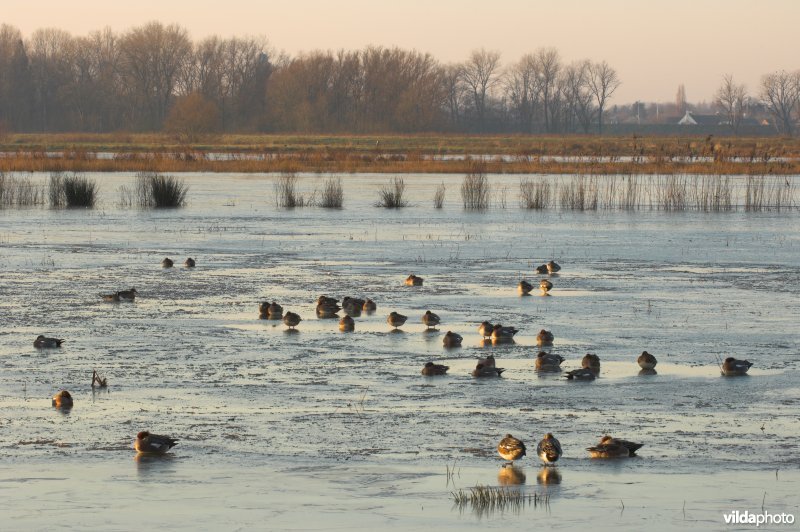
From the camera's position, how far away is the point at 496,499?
24.8ft

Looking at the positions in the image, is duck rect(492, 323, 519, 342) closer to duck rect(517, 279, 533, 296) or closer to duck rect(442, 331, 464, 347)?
duck rect(442, 331, 464, 347)

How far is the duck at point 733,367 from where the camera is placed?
1120cm

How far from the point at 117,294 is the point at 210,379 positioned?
5.13 m

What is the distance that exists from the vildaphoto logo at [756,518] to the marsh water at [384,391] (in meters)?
0.09

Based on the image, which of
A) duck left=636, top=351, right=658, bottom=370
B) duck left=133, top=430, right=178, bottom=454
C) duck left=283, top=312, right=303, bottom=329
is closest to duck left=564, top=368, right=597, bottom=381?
duck left=636, top=351, right=658, bottom=370

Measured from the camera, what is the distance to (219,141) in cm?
8438

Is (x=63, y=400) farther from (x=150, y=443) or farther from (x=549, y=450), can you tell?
(x=549, y=450)

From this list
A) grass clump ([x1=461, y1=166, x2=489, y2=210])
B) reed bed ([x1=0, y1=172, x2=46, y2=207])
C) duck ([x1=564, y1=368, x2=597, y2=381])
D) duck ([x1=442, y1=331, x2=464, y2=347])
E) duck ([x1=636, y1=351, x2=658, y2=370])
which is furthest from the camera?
reed bed ([x1=0, y1=172, x2=46, y2=207])

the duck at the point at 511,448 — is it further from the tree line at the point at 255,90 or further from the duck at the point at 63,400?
the tree line at the point at 255,90

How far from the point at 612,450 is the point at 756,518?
4.48ft

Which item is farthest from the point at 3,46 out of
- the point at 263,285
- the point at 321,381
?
the point at 321,381

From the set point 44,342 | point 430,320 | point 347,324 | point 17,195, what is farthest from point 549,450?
point 17,195

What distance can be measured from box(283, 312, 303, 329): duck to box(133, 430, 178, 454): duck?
212 inches

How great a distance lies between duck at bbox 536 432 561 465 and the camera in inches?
318
